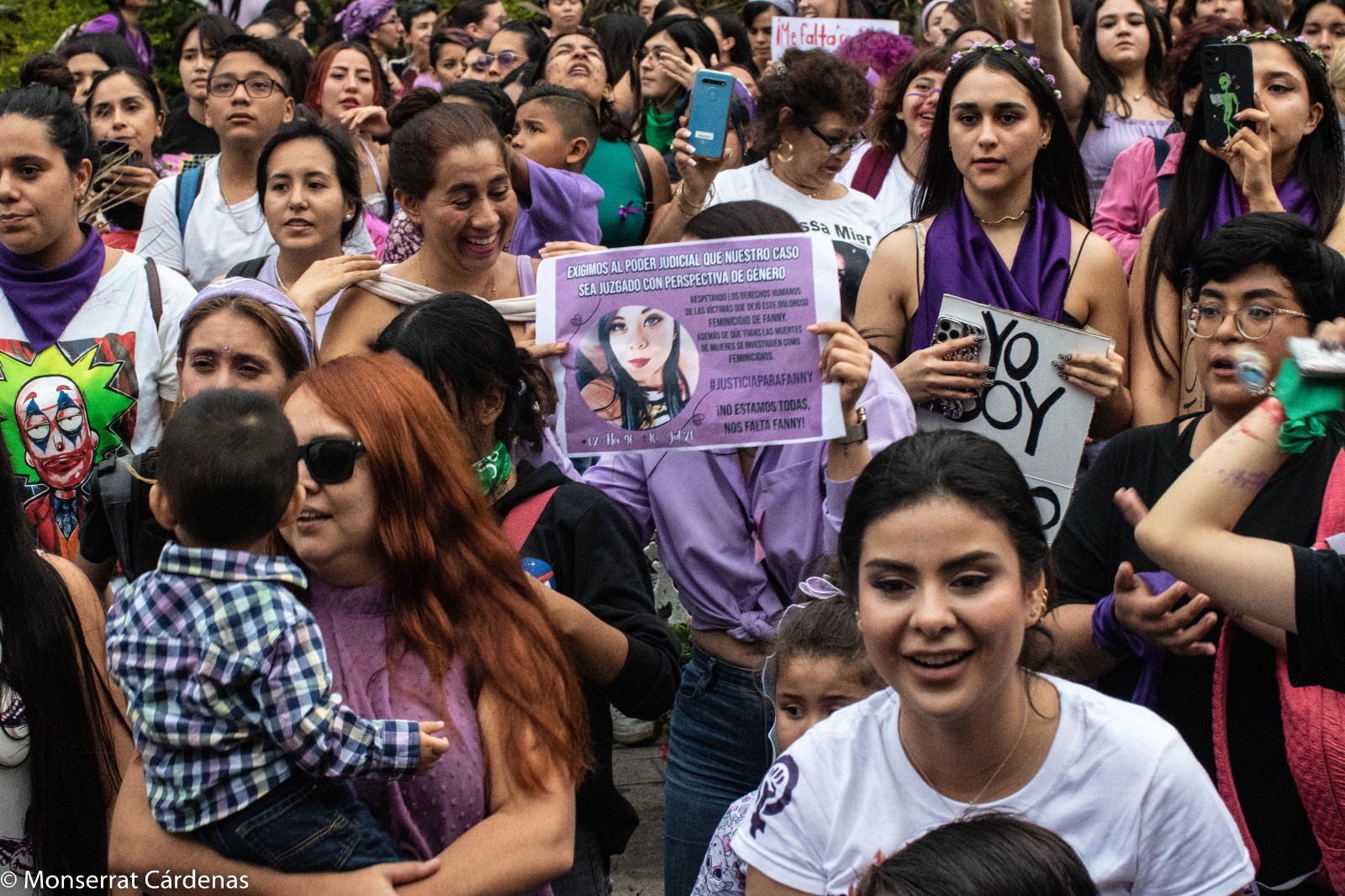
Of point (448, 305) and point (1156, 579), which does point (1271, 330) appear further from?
point (448, 305)

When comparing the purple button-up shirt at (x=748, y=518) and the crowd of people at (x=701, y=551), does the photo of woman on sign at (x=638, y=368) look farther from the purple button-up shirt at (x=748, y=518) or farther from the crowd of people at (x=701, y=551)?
the purple button-up shirt at (x=748, y=518)

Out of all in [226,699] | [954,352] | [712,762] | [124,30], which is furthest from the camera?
[124,30]

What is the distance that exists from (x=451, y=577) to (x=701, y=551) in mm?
1033

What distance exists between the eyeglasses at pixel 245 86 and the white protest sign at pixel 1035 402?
3.50m

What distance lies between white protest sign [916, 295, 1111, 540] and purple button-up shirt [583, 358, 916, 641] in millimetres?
275

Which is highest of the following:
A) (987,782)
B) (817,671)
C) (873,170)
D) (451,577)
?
(873,170)

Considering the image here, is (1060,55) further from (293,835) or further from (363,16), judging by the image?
(363,16)

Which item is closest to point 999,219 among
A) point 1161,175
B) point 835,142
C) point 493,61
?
point 1161,175

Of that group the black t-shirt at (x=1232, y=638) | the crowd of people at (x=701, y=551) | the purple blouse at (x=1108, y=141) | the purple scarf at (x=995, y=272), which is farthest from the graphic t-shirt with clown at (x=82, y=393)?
the purple blouse at (x=1108, y=141)

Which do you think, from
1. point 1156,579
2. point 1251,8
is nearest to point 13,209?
point 1156,579

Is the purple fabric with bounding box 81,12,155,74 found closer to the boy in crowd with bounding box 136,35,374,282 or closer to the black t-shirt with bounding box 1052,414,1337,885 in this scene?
the boy in crowd with bounding box 136,35,374,282

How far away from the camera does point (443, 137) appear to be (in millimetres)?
4285

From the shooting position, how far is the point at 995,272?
4078 millimetres

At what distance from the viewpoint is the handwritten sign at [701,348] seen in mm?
3373
